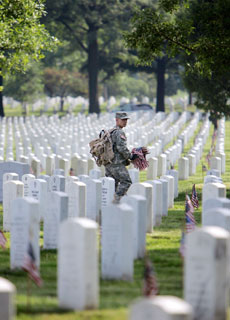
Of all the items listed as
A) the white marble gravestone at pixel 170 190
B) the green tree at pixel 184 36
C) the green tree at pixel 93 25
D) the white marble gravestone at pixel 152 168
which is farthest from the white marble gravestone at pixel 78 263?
the green tree at pixel 93 25

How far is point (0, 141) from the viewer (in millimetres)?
32312

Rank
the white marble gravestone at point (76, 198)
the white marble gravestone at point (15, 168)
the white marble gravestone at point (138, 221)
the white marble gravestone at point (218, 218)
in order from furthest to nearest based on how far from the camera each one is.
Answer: the white marble gravestone at point (15, 168) < the white marble gravestone at point (76, 198) < the white marble gravestone at point (138, 221) < the white marble gravestone at point (218, 218)

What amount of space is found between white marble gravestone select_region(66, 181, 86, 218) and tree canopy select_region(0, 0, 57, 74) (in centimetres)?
836

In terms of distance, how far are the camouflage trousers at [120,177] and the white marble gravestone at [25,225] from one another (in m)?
4.43

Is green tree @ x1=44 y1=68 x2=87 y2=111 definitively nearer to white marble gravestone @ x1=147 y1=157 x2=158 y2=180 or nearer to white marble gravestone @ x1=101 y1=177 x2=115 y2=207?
white marble gravestone @ x1=147 y1=157 x2=158 y2=180

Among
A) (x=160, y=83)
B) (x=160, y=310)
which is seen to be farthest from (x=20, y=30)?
(x=160, y=83)

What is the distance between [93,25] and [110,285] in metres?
50.8

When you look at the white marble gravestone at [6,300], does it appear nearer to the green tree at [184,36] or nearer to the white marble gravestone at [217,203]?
the white marble gravestone at [217,203]

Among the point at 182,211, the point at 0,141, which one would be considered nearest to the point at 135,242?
the point at 182,211

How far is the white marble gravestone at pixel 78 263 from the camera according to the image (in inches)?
305

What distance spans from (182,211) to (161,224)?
6.25ft

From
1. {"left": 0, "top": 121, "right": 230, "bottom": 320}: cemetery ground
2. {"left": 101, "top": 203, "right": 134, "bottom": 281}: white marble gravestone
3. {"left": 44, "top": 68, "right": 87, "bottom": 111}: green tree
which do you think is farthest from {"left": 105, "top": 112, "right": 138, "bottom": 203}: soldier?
{"left": 44, "top": 68, "right": 87, "bottom": 111}: green tree

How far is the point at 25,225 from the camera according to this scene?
32.2ft

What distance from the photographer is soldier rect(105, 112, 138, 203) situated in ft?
47.1
